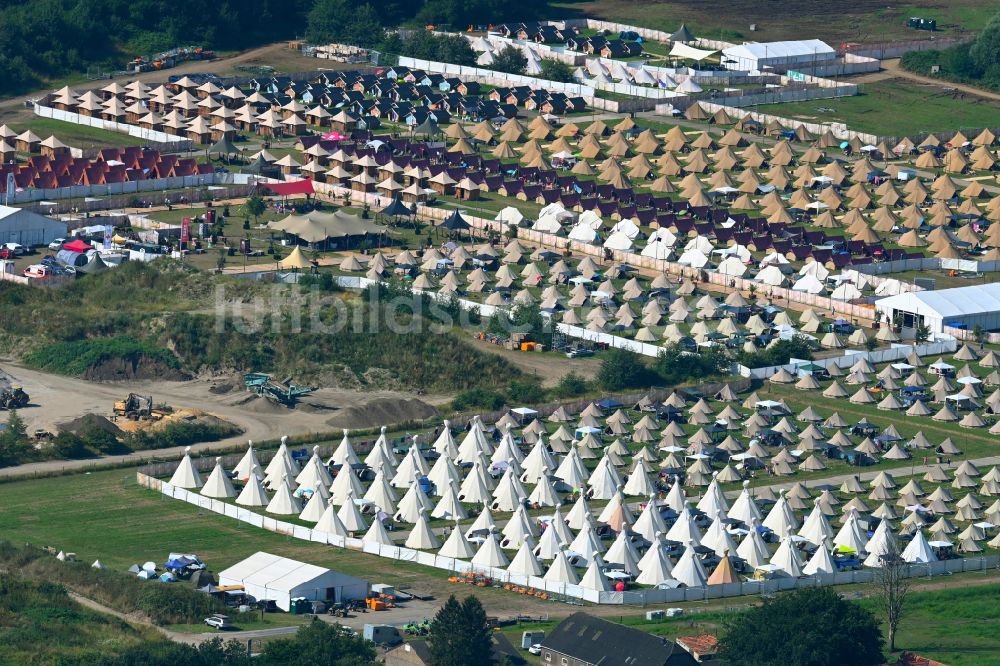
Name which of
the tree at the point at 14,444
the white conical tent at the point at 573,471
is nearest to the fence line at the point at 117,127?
the tree at the point at 14,444

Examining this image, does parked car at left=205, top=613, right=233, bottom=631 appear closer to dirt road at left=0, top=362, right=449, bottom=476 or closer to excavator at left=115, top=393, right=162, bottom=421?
dirt road at left=0, top=362, right=449, bottom=476

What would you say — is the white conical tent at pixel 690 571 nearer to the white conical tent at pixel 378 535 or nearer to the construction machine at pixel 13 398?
the white conical tent at pixel 378 535

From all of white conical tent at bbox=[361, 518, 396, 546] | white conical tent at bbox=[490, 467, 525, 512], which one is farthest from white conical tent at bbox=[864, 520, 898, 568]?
white conical tent at bbox=[361, 518, 396, 546]

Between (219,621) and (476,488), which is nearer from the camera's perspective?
(219,621)

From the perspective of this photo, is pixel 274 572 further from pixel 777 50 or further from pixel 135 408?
pixel 777 50

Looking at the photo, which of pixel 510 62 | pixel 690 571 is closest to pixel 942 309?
pixel 690 571

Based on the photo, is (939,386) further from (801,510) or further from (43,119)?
(43,119)

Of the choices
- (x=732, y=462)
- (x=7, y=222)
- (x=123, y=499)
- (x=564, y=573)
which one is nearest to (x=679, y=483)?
(x=732, y=462)
